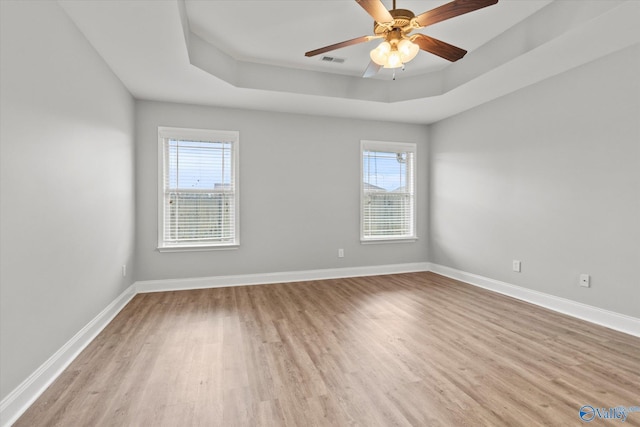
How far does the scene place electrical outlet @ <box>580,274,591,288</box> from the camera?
10.3 ft

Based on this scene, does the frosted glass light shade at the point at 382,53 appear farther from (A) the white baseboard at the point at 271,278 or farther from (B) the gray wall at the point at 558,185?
(A) the white baseboard at the point at 271,278

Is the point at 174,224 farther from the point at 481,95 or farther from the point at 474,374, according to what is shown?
the point at 481,95

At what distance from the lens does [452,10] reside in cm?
209

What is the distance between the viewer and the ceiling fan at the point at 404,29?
2.05 m

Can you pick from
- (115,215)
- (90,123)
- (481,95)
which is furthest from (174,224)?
Answer: (481,95)

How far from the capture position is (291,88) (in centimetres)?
401

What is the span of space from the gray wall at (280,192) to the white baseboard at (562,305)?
131cm

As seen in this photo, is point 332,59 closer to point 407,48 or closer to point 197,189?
point 407,48

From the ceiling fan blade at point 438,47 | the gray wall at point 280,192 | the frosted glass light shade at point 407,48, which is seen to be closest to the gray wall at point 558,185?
the gray wall at point 280,192

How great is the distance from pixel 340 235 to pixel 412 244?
1.36m

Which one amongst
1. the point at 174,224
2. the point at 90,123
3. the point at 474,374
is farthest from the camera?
the point at 174,224

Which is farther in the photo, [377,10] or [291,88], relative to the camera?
[291,88]

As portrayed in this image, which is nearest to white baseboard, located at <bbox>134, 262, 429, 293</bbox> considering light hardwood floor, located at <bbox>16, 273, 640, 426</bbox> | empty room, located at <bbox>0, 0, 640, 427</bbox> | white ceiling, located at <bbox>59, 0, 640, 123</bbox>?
empty room, located at <bbox>0, 0, 640, 427</bbox>

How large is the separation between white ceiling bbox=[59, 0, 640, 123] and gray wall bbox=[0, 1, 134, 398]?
46 centimetres
